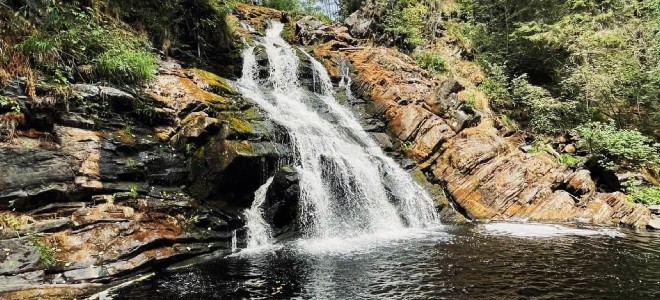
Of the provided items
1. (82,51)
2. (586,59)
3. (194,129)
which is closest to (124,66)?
(82,51)

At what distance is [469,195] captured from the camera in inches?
674

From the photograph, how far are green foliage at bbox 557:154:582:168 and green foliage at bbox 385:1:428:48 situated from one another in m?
13.0

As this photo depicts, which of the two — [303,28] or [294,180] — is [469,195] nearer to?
[294,180]

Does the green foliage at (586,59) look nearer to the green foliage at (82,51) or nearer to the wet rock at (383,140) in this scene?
the wet rock at (383,140)

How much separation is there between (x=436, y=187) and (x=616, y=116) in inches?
535

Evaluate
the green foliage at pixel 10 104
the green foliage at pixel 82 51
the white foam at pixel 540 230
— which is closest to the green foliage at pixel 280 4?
the green foliage at pixel 82 51

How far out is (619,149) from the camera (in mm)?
17906

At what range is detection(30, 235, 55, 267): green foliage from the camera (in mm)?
7758

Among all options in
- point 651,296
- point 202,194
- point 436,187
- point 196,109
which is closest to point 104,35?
point 196,109

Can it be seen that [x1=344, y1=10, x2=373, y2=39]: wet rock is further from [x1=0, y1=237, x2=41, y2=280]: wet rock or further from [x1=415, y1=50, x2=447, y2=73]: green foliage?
[x1=0, y1=237, x2=41, y2=280]: wet rock

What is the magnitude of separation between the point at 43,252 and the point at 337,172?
9.11m

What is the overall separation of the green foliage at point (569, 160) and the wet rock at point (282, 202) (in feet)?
42.4

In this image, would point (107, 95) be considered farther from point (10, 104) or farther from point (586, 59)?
point (586, 59)

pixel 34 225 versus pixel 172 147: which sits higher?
pixel 172 147
